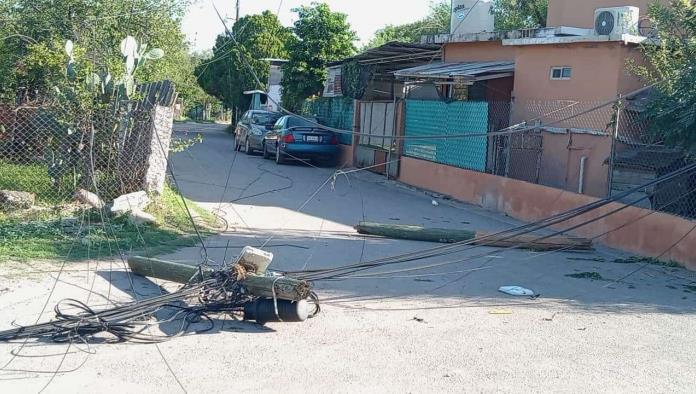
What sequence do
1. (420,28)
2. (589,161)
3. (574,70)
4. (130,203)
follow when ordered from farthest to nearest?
(420,28) → (574,70) → (589,161) → (130,203)

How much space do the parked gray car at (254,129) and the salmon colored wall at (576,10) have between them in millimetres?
10762

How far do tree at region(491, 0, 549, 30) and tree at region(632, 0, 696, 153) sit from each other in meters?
15.0

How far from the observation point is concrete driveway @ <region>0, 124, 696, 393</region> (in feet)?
19.1

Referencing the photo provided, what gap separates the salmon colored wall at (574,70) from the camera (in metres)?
14.6

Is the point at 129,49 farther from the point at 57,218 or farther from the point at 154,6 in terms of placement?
the point at 154,6

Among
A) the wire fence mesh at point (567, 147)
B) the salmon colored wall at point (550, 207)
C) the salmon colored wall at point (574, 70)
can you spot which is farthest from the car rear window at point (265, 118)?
the salmon colored wall at point (574, 70)

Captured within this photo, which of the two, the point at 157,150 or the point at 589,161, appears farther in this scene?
the point at 589,161

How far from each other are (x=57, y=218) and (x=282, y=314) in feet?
16.9

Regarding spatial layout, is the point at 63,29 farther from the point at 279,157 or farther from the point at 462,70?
the point at 462,70

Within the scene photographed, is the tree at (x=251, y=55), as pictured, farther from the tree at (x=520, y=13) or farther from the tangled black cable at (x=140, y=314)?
the tangled black cable at (x=140, y=314)

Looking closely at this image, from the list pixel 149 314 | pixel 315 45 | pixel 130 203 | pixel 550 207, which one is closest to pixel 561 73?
pixel 550 207

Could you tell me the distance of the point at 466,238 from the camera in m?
11.8

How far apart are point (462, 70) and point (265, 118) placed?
36.9ft

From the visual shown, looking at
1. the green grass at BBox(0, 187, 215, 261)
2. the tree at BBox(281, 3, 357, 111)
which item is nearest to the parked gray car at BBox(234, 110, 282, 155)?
the tree at BBox(281, 3, 357, 111)
